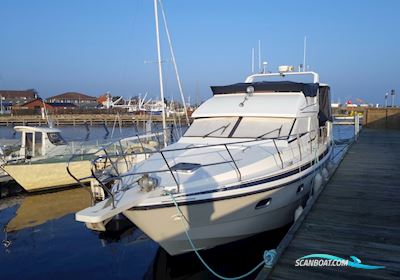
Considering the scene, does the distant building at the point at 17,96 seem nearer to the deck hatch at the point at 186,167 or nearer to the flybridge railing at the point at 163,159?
the flybridge railing at the point at 163,159

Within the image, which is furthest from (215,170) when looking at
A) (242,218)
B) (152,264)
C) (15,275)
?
(15,275)

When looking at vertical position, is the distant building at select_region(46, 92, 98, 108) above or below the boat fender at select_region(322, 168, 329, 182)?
below

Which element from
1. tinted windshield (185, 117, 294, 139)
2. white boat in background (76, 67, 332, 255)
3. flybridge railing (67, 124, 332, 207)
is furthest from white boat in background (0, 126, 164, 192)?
flybridge railing (67, 124, 332, 207)

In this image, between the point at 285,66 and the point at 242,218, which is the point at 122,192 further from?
the point at 285,66

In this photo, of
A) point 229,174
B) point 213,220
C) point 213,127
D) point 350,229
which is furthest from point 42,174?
point 350,229

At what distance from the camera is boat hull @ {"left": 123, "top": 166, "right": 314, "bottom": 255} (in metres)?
5.93

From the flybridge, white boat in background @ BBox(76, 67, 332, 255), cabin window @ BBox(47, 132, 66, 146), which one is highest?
the flybridge

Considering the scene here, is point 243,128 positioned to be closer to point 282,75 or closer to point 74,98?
point 282,75

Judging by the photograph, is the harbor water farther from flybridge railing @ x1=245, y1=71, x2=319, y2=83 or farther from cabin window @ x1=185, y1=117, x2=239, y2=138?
flybridge railing @ x1=245, y1=71, x2=319, y2=83

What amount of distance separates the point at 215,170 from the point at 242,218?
3.28 feet

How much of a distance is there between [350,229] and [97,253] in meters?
5.51

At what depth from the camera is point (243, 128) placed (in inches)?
338

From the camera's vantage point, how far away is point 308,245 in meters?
5.32

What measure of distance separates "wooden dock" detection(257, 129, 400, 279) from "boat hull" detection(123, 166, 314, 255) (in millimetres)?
809
